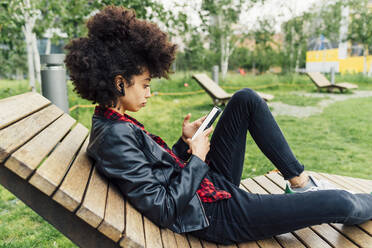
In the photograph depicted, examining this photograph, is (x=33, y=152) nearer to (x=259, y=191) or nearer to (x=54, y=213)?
(x=54, y=213)

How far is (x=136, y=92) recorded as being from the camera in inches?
68.7

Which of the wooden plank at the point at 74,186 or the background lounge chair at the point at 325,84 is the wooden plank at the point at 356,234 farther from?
the background lounge chair at the point at 325,84

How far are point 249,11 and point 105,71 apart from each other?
15.7 metres

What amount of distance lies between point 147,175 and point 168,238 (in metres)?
0.32

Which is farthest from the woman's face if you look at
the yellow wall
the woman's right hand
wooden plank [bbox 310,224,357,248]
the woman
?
the yellow wall

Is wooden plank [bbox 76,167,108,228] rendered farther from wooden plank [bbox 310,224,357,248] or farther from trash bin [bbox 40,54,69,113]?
trash bin [bbox 40,54,69,113]

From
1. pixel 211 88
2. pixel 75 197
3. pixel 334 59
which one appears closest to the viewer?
pixel 75 197

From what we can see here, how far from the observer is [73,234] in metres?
1.45

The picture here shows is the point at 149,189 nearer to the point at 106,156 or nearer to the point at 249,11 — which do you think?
the point at 106,156

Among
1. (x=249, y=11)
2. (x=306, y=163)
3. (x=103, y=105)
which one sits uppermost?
(x=249, y=11)

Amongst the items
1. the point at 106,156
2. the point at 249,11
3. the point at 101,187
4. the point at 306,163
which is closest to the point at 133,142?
the point at 106,156

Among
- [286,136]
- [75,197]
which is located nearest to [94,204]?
[75,197]

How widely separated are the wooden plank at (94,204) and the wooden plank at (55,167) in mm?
128

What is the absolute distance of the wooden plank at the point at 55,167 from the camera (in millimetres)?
1304
